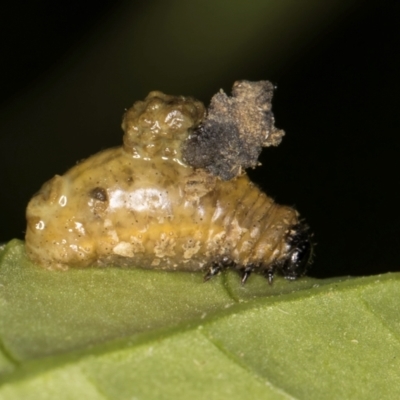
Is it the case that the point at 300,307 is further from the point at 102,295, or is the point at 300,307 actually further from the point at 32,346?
the point at 32,346

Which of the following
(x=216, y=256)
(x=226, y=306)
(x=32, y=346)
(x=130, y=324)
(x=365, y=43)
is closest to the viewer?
(x=32, y=346)

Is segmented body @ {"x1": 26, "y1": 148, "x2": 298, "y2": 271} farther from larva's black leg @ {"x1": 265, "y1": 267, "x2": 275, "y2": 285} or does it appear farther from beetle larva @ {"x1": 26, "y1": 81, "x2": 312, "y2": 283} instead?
larva's black leg @ {"x1": 265, "y1": 267, "x2": 275, "y2": 285}

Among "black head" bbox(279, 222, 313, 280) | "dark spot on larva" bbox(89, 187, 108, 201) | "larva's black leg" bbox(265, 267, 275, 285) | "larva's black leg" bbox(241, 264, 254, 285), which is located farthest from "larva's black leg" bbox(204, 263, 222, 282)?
"dark spot on larva" bbox(89, 187, 108, 201)

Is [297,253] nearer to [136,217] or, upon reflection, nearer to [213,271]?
[213,271]

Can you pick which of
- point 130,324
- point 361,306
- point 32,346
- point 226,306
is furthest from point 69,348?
point 361,306

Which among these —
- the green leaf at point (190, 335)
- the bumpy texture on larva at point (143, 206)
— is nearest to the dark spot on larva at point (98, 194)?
the bumpy texture on larva at point (143, 206)

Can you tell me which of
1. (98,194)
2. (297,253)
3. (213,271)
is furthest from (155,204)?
(297,253)
